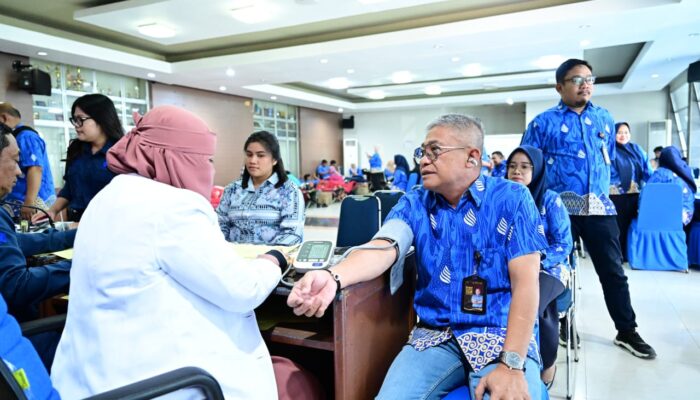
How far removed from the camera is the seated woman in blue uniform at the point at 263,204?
2586 mm

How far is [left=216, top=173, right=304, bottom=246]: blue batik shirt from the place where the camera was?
2.58 metres

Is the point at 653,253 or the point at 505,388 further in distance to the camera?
the point at 653,253

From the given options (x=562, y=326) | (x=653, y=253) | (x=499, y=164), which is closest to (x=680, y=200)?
(x=653, y=253)

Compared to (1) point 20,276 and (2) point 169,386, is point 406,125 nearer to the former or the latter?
(1) point 20,276

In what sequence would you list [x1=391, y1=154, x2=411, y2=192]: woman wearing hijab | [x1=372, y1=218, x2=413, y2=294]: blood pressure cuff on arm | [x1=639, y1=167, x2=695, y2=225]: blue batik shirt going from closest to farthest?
[x1=372, y1=218, x2=413, y2=294]: blood pressure cuff on arm → [x1=639, y1=167, x2=695, y2=225]: blue batik shirt → [x1=391, y1=154, x2=411, y2=192]: woman wearing hijab

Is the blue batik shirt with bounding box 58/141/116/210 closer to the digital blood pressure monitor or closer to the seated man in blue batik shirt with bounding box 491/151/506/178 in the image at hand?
the digital blood pressure monitor

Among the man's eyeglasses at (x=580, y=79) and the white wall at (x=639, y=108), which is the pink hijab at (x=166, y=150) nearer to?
the man's eyeglasses at (x=580, y=79)

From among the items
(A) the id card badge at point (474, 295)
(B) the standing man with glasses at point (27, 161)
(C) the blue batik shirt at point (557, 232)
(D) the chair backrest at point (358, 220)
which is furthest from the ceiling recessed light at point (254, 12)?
(A) the id card badge at point (474, 295)

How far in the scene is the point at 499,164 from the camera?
788 centimetres

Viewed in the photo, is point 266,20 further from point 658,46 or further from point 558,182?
point 658,46

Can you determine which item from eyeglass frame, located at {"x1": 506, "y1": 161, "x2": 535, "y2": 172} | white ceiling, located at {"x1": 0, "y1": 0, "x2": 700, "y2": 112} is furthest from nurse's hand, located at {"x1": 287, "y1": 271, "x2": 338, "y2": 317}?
white ceiling, located at {"x1": 0, "y1": 0, "x2": 700, "y2": 112}

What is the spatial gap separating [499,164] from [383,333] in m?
6.83

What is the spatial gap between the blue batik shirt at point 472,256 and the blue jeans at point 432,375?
0.03 metres

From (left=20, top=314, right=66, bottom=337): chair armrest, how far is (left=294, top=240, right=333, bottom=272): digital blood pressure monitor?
726 mm
